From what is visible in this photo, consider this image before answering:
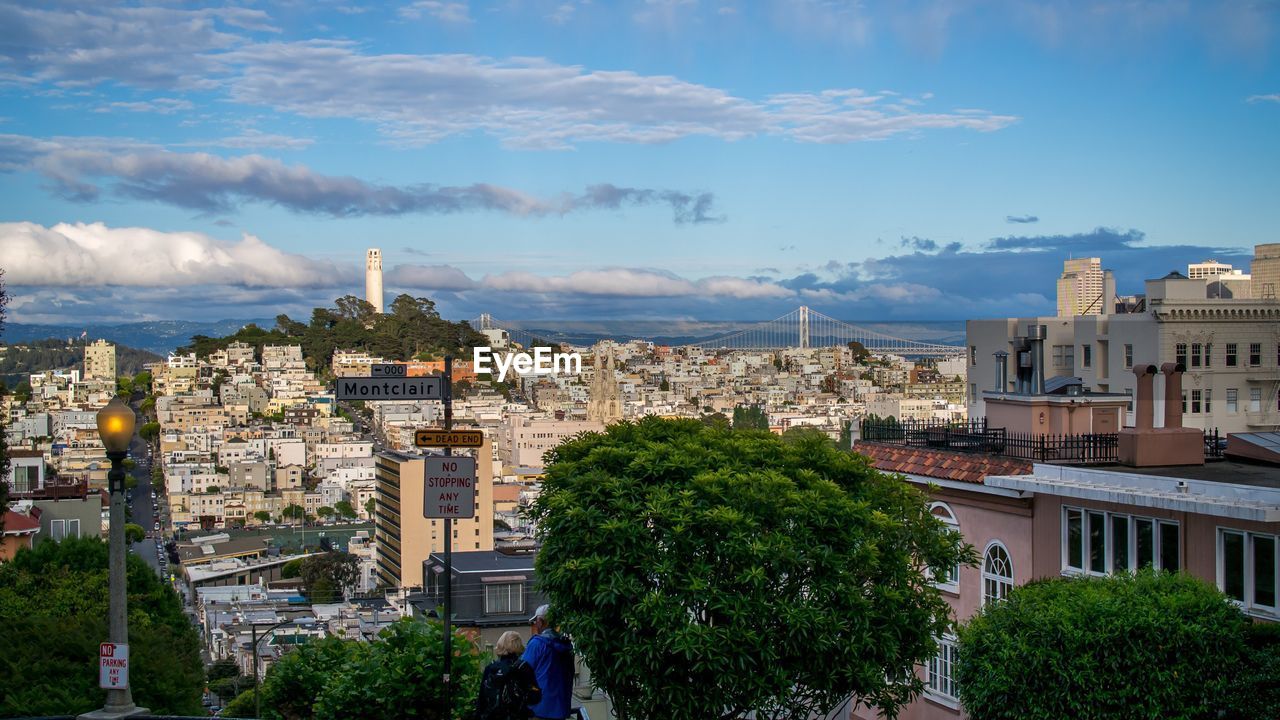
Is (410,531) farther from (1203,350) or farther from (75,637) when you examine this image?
(75,637)

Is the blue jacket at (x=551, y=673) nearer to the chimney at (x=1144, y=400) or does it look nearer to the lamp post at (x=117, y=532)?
the lamp post at (x=117, y=532)

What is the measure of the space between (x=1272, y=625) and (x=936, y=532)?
7.33 ft

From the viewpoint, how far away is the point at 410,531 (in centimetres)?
8812

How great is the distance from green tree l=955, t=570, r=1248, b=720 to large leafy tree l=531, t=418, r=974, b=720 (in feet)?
2.21

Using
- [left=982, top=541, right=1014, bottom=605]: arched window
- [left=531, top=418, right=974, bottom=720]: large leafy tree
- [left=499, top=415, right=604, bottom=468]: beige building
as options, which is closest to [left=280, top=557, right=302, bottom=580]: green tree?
[left=499, top=415, right=604, bottom=468]: beige building

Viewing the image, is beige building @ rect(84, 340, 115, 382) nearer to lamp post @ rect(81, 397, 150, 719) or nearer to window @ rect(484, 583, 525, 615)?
window @ rect(484, 583, 525, 615)

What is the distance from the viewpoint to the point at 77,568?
66.1 ft

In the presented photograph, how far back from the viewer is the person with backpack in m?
6.64

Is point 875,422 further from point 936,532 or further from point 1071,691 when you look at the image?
point 1071,691

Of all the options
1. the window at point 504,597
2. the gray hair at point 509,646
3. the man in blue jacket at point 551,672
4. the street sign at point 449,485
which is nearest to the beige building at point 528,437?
the window at point 504,597

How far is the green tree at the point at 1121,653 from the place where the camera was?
25.8 feet

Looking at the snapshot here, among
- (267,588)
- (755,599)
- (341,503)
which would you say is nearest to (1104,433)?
(755,599)

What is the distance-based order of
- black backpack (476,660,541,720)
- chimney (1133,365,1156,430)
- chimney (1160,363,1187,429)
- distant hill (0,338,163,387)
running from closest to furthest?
black backpack (476,660,541,720), chimney (1133,365,1156,430), chimney (1160,363,1187,429), distant hill (0,338,163,387)

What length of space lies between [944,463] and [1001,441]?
2.61 feet
